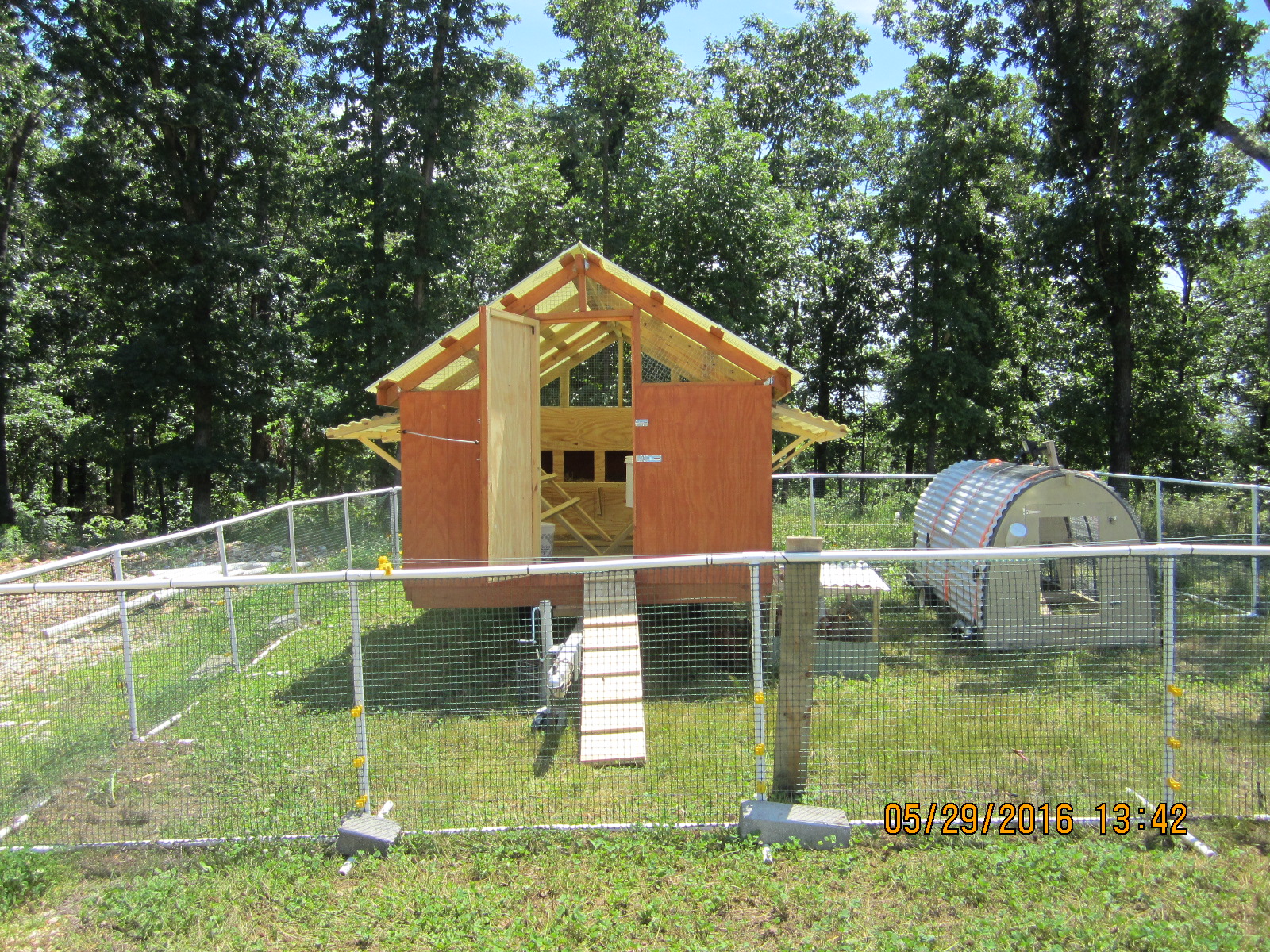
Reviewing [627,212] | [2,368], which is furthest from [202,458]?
[627,212]

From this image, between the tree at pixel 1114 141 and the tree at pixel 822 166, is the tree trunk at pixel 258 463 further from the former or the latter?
the tree at pixel 1114 141

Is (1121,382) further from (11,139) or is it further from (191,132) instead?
(11,139)

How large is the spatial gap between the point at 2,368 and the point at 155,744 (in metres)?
18.1

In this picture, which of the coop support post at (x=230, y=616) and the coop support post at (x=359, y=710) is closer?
the coop support post at (x=359, y=710)

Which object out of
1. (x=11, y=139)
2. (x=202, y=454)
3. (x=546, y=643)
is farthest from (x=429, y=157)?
(x=546, y=643)

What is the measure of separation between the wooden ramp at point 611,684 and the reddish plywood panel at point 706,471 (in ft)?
3.48

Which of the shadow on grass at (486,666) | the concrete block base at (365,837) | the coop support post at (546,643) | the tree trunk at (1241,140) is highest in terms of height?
the tree trunk at (1241,140)

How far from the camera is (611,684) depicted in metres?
6.33

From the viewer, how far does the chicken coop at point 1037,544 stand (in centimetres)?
777

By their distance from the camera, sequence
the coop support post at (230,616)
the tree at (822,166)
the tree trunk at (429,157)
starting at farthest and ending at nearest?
the tree at (822,166)
the tree trunk at (429,157)
the coop support post at (230,616)

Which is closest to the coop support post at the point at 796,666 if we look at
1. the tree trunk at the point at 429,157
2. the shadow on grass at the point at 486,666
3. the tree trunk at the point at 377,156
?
the shadow on grass at the point at 486,666

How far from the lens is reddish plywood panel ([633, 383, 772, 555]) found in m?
8.34

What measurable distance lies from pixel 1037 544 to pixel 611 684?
5.30m

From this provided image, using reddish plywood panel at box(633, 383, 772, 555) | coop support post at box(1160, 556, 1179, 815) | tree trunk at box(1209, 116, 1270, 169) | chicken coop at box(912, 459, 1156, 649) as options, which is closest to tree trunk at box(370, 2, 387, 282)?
reddish plywood panel at box(633, 383, 772, 555)
